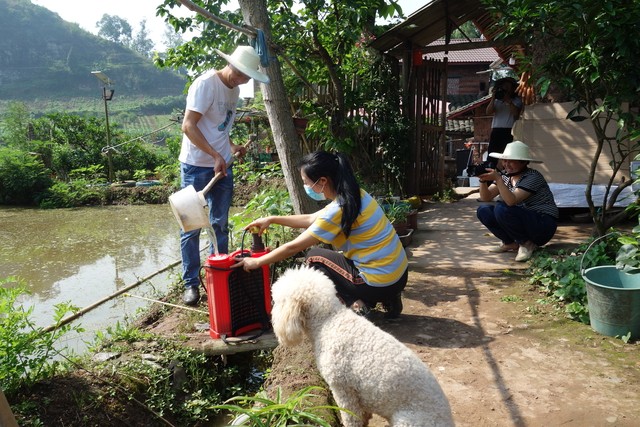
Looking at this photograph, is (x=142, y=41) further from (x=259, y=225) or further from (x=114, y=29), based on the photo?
(x=259, y=225)

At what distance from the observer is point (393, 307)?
378 centimetres

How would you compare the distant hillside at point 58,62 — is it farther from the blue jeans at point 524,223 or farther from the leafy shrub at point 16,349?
the leafy shrub at point 16,349

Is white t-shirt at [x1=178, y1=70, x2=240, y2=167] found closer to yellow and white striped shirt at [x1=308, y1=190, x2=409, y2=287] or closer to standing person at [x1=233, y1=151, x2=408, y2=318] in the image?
standing person at [x1=233, y1=151, x2=408, y2=318]

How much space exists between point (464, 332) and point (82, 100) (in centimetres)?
6256

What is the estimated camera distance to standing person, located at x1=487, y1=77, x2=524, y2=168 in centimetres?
753

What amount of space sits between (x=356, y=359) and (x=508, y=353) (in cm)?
161

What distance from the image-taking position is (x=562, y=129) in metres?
6.79

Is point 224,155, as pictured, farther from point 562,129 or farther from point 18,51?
point 18,51

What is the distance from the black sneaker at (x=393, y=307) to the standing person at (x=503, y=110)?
4.79 meters

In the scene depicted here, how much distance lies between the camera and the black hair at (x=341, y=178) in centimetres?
301

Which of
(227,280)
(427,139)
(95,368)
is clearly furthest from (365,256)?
(427,139)

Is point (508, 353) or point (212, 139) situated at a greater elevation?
point (212, 139)

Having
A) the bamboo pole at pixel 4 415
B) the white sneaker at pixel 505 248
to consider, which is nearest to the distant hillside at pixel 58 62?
the white sneaker at pixel 505 248

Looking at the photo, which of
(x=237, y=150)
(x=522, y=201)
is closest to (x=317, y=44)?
(x=237, y=150)
